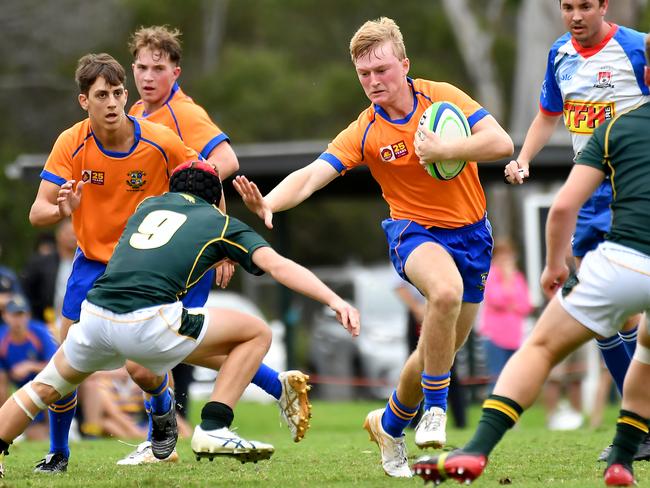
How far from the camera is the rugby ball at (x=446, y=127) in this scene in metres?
6.91

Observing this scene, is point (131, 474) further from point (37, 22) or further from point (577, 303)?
point (37, 22)

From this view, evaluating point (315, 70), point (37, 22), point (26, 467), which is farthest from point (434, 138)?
point (315, 70)

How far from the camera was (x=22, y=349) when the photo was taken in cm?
1282

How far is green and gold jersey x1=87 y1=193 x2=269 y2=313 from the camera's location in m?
6.30

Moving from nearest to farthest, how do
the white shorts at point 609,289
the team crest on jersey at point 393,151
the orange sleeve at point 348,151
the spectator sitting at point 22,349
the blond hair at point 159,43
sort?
the white shorts at point 609,289, the team crest on jersey at point 393,151, the orange sleeve at point 348,151, the blond hair at point 159,43, the spectator sitting at point 22,349

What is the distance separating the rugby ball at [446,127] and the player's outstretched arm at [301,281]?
125 centimetres

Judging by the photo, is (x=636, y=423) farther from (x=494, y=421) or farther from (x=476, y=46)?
(x=476, y=46)

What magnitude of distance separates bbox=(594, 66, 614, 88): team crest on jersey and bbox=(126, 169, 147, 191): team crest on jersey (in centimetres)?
287

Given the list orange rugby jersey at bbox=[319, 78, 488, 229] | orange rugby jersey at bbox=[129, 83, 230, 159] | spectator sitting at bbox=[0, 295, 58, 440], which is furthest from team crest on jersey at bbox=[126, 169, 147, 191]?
spectator sitting at bbox=[0, 295, 58, 440]

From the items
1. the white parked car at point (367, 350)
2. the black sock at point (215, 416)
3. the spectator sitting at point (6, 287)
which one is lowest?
the white parked car at point (367, 350)

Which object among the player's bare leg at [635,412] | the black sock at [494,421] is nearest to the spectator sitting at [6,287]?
the black sock at [494,421]

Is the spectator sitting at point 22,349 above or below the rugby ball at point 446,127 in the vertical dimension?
below

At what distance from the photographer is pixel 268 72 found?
137ft

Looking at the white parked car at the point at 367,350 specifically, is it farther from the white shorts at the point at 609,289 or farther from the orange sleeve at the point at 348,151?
the white shorts at the point at 609,289
